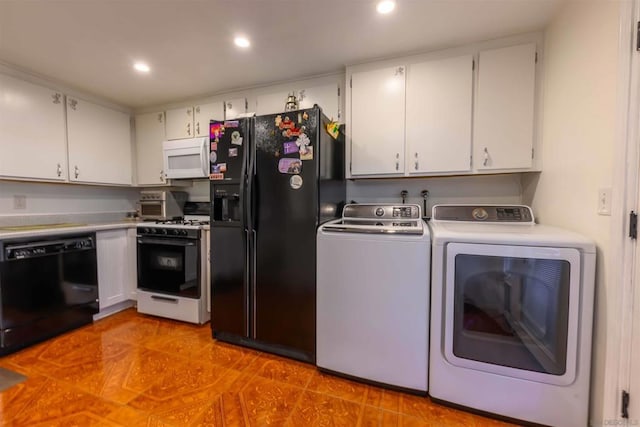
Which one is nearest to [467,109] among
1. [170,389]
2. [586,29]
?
[586,29]

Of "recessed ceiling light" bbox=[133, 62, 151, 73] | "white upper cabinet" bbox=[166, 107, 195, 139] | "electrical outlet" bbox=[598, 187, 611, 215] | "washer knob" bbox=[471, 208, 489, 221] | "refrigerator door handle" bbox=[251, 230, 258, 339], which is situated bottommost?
"refrigerator door handle" bbox=[251, 230, 258, 339]

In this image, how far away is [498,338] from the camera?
1389 mm

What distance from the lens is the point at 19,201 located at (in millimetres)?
2521

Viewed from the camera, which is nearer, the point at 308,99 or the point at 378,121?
the point at 378,121

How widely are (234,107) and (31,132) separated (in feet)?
5.93

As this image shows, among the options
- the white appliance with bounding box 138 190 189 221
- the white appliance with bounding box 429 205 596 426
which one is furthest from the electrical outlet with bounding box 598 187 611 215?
the white appliance with bounding box 138 190 189 221

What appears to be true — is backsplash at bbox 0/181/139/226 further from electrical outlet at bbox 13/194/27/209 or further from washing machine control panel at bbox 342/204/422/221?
washing machine control panel at bbox 342/204/422/221

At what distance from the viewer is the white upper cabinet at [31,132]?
2199 mm

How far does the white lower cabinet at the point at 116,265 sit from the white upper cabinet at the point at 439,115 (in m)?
2.95

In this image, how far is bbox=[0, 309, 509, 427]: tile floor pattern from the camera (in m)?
1.38

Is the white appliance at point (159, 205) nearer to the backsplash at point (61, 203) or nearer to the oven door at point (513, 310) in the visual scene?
the backsplash at point (61, 203)

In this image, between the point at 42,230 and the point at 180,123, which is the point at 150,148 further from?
the point at 42,230

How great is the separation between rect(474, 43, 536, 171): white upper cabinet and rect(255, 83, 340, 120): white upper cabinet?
3.81ft

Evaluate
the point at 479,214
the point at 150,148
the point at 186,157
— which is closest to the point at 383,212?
the point at 479,214
